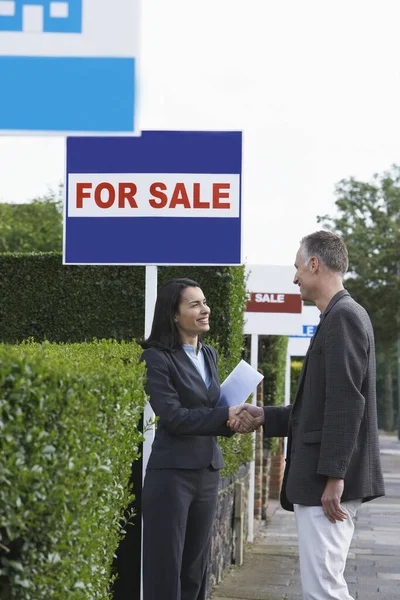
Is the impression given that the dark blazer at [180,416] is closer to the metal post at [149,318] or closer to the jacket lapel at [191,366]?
the jacket lapel at [191,366]

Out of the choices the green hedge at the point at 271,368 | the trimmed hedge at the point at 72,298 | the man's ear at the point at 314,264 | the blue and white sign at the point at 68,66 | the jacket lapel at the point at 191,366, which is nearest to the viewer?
the blue and white sign at the point at 68,66

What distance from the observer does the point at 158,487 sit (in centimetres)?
541

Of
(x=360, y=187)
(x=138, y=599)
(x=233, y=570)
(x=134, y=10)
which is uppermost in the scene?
(x=360, y=187)

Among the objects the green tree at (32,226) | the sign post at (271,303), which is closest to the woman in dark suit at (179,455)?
the sign post at (271,303)

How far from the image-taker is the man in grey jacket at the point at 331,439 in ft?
15.6

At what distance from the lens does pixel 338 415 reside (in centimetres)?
475

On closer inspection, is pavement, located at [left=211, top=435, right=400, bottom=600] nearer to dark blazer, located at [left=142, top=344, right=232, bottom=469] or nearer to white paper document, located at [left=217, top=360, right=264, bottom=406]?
white paper document, located at [left=217, top=360, right=264, bottom=406]

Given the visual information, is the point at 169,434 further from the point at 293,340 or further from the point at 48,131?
the point at 293,340

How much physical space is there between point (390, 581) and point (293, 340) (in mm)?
14050

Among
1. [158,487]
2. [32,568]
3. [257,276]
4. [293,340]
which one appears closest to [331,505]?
[158,487]

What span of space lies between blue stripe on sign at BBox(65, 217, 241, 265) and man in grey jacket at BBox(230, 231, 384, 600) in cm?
163

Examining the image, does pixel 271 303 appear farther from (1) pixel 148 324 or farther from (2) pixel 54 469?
(2) pixel 54 469

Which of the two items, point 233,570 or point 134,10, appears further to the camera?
point 233,570

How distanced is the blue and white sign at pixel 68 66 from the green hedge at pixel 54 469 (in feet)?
3.04
